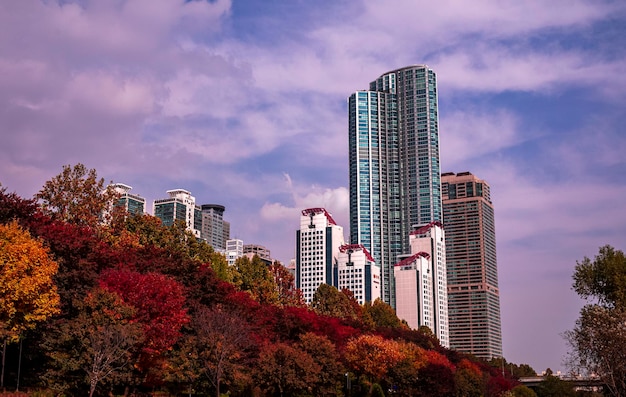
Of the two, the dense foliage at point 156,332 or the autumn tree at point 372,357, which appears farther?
the autumn tree at point 372,357

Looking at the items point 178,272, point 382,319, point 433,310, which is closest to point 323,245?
point 433,310

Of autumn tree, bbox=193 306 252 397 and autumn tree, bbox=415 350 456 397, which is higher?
autumn tree, bbox=193 306 252 397

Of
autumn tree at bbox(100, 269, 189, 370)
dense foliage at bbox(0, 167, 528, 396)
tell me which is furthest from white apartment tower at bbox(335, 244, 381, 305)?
autumn tree at bbox(100, 269, 189, 370)

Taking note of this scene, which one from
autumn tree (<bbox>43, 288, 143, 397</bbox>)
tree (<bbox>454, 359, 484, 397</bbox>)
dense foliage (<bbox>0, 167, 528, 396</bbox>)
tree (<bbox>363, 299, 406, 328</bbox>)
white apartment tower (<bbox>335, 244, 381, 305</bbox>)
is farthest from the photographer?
white apartment tower (<bbox>335, 244, 381, 305</bbox>)

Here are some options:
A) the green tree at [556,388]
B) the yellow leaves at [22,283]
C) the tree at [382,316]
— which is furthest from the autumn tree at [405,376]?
the tree at [382,316]

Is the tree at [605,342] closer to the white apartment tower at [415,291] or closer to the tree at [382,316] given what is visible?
the tree at [382,316]

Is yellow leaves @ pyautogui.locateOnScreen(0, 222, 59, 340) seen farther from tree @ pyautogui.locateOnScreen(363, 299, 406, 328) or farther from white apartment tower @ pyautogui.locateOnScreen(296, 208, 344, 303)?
white apartment tower @ pyautogui.locateOnScreen(296, 208, 344, 303)

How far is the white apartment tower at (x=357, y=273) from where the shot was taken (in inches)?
7283

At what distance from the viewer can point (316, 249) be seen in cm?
18938

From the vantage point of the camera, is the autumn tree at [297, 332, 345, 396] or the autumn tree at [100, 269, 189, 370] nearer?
the autumn tree at [100, 269, 189, 370]

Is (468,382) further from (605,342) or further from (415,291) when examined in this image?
(415,291)

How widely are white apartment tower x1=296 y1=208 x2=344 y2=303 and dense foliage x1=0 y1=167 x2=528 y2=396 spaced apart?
116083mm

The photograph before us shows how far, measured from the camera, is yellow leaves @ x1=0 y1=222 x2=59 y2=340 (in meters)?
34.7

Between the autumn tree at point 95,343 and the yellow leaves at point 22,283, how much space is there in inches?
69.4
